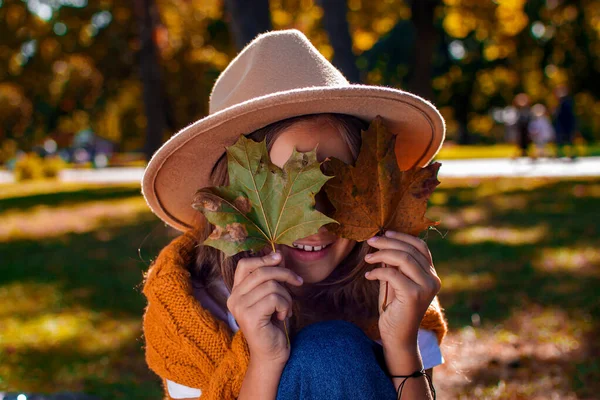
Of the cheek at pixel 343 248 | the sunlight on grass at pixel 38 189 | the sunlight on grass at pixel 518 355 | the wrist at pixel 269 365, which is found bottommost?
the sunlight on grass at pixel 38 189

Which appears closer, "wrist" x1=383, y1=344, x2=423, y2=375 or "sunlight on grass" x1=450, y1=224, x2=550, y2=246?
"wrist" x1=383, y1=344, x2=423, y2=375

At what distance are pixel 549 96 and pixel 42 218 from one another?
3693 cm

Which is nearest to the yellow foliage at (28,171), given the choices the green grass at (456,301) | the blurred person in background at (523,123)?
the green grass at (456,301)

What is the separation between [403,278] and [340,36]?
541cm

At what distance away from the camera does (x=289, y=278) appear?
1.58m

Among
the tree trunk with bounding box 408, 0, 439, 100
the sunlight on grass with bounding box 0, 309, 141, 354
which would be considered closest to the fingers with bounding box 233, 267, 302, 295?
the sunlight on grass with bounding box 0, 309, 141, 354

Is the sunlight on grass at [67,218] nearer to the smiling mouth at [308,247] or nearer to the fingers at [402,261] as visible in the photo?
the smiling mouth at [308,247]

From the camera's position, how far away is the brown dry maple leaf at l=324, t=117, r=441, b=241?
1641 millimetres

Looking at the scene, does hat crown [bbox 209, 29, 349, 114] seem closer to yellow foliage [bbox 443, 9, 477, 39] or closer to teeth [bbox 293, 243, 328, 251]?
teeth [bbox 293, 243, 328, 251]

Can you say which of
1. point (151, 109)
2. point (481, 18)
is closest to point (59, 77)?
point (151, 109)

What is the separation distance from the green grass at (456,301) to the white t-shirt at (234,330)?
0.28 metres

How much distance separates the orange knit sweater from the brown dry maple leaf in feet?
1.50

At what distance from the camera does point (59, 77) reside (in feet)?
106

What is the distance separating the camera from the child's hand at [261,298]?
158cm
